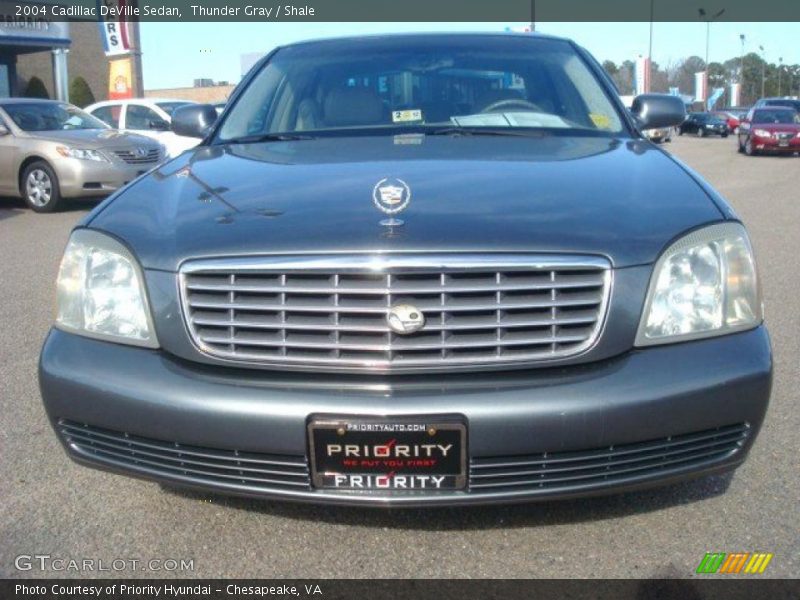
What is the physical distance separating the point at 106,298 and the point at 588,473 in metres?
1.45

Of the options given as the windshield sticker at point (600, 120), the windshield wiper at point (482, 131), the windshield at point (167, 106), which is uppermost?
the windshield at point (167, 106)

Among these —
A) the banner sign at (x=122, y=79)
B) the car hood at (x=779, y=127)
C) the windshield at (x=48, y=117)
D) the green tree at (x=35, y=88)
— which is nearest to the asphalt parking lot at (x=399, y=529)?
the windshield at (x=48, y=117)

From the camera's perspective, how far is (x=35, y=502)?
3.12 metres

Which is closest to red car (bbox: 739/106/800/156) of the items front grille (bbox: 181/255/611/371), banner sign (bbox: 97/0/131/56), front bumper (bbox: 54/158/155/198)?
banner sign (bbox: 97/0/131/56)

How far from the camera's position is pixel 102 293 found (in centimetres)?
276

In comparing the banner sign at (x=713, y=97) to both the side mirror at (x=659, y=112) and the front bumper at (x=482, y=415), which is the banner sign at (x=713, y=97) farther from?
the front bumper at (x=482, y=415)

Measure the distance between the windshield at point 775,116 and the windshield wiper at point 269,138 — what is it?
23677mm

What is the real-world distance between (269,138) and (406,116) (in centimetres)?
58

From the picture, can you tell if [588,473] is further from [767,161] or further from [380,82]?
[767,161]

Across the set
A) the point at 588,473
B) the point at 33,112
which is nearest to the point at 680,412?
the point at 588,473

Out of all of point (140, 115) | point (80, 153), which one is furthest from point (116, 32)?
point (80, 153)

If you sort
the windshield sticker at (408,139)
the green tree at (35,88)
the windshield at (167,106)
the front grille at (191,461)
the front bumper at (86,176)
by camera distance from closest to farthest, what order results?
the front grille at (191,461), the windshield sticker at (408,139), the front bumper at (86,176), the windshield at (167,106), the green tree at (35,88)

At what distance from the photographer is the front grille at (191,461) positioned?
2.53m

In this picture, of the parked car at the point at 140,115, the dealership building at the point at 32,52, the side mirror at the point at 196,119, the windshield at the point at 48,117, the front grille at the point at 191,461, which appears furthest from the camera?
the dealership building at the point at 32,52
